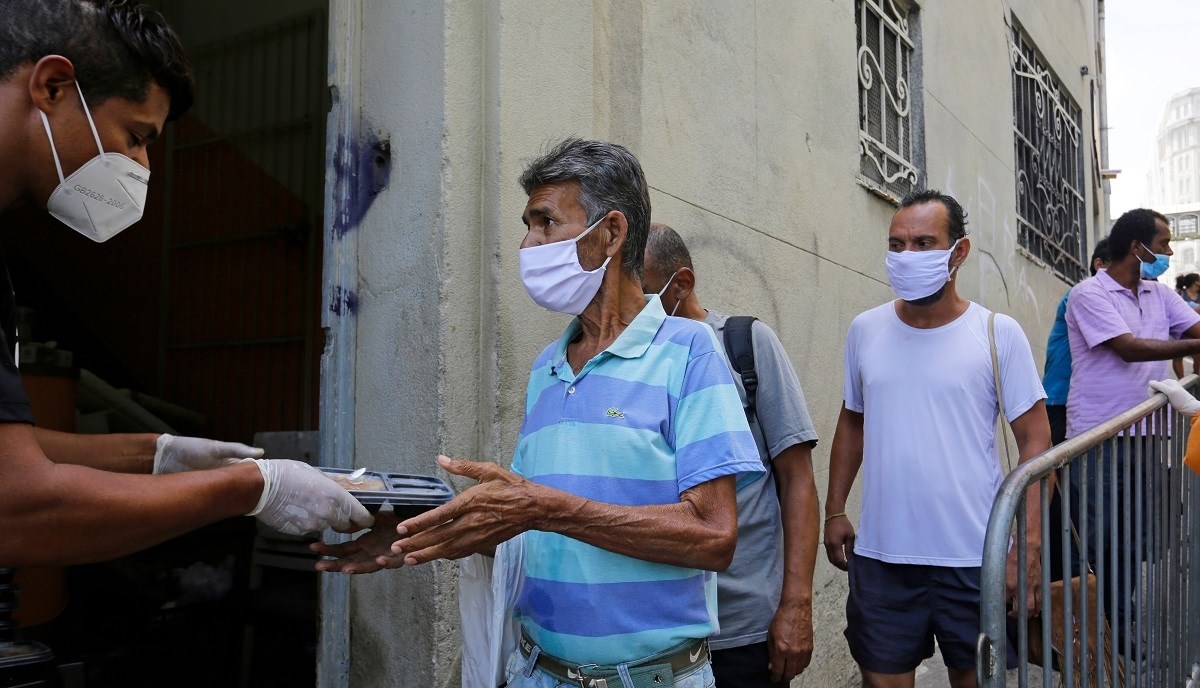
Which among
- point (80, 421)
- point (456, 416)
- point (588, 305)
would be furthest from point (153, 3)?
point (588, 305)

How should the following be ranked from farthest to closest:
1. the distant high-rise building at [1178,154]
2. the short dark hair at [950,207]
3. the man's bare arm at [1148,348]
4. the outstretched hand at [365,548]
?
1. the distant high-rise building at [1178,154]
2. the man's bare arm at [1148,348]
3. the short dark hair at [950,207]
4. the outstretched hand at [365,548]

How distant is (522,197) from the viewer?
273cm

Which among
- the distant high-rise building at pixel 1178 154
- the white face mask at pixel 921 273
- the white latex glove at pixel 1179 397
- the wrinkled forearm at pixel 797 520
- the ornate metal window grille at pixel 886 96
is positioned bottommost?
the wrinkled forearm at pixel 797 520

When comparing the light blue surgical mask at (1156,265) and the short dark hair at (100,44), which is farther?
the light blue surgical mask at (1156,265)

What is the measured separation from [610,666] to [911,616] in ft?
4.90

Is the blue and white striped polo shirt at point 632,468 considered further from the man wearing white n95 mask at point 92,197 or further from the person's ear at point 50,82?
the person's ear at point 50,82

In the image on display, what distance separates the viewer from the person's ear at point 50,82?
1.50 metres

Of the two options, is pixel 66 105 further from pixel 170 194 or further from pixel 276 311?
pixel 170 194

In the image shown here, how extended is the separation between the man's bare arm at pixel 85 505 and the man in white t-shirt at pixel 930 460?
209 centimetres

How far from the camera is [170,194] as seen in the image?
6270 mm

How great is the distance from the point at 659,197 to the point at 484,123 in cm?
89

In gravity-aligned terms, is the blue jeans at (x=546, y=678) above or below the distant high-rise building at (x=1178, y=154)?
below

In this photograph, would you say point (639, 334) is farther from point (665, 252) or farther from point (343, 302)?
point (343, 302)

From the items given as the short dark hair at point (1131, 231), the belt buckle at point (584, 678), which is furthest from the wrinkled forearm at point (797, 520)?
the short dark hair at point (1131, 231)
